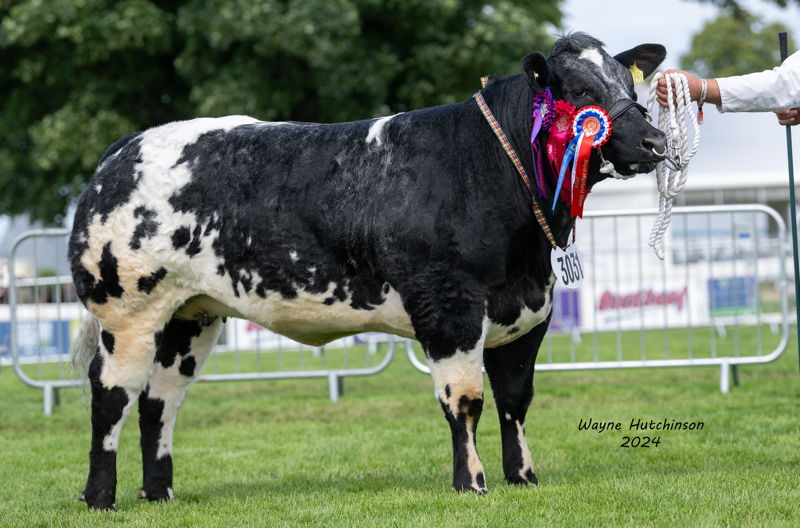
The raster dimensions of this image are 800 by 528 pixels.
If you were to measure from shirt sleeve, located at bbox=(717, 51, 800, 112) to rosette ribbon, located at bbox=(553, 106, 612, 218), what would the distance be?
2.72 ft

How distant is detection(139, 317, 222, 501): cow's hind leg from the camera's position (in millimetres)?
5453

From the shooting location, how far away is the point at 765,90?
486cm

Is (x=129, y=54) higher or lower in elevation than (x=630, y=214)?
higher

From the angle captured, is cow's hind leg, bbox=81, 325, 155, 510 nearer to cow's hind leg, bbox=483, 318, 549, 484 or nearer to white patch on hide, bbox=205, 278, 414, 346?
white patch on hide, bbox=205, 278, 414, 346

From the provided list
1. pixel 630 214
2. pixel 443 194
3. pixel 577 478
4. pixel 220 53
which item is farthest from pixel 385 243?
pixel 220 53

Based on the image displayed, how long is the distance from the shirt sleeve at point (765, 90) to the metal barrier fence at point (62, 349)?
5.16 m

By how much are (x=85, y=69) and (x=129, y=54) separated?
1015 mm

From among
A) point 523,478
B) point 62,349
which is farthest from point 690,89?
point 62,349

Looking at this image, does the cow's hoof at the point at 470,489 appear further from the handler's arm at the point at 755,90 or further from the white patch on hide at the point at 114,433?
the handler's arm at the point at 755,90

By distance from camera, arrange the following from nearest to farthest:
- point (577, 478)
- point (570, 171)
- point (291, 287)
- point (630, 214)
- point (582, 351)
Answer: point (570, 171) < point (291, 287) < point (577, 478) < point (630, 214) < point (582, 351)

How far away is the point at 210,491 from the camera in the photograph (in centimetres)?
567

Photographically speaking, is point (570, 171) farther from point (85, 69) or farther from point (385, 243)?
point (85, 69)

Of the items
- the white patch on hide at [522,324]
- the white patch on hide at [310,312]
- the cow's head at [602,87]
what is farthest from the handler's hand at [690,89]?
the white patch on hide at [310,312]

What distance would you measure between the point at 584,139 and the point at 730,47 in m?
56.0
